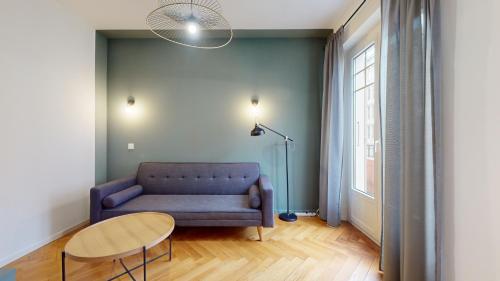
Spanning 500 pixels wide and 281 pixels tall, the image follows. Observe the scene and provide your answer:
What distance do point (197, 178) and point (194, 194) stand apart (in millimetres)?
229

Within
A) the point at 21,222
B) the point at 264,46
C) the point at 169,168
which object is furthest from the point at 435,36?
the point at 21,222

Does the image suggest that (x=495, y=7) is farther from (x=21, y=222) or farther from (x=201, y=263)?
(x=21, y=222)

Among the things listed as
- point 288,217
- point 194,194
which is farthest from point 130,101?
point 288,217

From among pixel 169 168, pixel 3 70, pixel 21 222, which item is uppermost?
pixel 3 70

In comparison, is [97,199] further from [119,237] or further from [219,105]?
[219,105]

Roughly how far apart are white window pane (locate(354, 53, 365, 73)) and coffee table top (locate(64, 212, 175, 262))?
2.93 meters

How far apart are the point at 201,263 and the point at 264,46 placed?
303cm

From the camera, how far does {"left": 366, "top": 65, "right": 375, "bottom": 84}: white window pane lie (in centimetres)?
244

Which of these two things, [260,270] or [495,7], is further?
[260,270]

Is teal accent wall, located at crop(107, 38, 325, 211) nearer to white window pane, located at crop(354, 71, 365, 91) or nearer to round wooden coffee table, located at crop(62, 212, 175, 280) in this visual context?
white window pane, located at crop(354, 71, 365, 91)

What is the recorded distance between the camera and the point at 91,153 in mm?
2926

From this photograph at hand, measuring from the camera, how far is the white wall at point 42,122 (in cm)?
196

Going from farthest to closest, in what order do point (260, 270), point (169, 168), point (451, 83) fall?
point (169, 168), point (260, 270), point (451, 83)

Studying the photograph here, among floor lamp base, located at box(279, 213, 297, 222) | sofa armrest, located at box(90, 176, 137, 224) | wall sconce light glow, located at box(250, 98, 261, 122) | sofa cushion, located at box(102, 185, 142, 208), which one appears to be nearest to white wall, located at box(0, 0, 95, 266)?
sofa armrest, located at box(90, 176, 137, 224)
